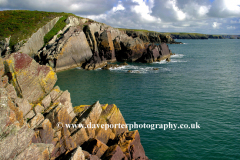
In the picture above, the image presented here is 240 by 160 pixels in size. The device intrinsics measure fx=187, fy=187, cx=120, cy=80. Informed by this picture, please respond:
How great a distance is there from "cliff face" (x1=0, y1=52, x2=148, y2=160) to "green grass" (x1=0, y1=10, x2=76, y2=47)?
52.9 m

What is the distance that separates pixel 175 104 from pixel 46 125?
2313 centimetres

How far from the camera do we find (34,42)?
68.7 meters

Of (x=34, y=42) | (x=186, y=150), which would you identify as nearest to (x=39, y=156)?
A: (x=186, y=150)

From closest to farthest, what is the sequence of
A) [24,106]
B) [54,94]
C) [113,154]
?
1. [113,154]
2. [24,106]
3. [54,94]

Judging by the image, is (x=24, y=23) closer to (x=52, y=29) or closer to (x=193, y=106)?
(x=52, y=29)

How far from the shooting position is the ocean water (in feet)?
66.5

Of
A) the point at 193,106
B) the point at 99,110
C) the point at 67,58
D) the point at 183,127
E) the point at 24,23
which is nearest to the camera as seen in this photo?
the point at 99,110

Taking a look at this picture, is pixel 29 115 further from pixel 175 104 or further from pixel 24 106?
pixel 175 104

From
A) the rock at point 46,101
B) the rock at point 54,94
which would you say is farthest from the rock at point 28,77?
the rock at point 46,101

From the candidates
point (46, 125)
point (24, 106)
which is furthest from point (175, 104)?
point (24, 106)

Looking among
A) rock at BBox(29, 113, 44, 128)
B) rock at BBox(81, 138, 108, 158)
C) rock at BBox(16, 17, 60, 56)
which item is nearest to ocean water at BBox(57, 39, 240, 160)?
rock at BBox(81, 138, 108, 158)

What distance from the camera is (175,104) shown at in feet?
105

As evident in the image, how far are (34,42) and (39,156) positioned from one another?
65363 millimetres

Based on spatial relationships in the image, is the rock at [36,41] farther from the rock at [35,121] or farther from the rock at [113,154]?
the rock at [113,154]
